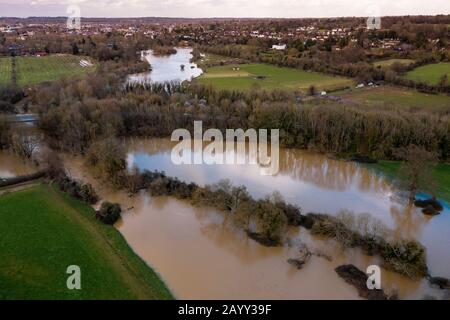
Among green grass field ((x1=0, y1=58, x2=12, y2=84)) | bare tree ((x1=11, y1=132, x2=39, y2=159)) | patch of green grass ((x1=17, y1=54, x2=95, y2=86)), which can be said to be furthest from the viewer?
patch of green grass ((x1=17, y1=54, x2=95, y2=86))

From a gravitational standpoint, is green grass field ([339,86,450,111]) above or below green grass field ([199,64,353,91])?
below

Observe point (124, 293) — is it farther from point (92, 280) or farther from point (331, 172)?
point (331, 172)

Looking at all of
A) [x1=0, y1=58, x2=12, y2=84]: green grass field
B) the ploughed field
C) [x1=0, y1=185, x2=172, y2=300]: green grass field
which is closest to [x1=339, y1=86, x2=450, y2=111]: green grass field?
[x1=0, y1=185, x2=172, y2=300]: green grass field

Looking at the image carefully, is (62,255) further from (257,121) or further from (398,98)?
(398,98)

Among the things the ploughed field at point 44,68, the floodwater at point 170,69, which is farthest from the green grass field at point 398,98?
the ploughed field at point 44,68

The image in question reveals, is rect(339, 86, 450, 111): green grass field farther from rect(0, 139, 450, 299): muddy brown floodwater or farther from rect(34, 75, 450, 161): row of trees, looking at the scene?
rect(0, 139, 450, 299): muddy brown floodwater

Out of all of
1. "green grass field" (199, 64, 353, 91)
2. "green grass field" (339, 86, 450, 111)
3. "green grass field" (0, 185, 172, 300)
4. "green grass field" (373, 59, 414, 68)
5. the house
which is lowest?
"green grass field" (0, 185, 172, 300)

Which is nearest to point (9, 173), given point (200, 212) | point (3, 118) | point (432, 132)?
point (3, 118)

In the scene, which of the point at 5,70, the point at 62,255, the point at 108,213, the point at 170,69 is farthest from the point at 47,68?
the point at 62,255
